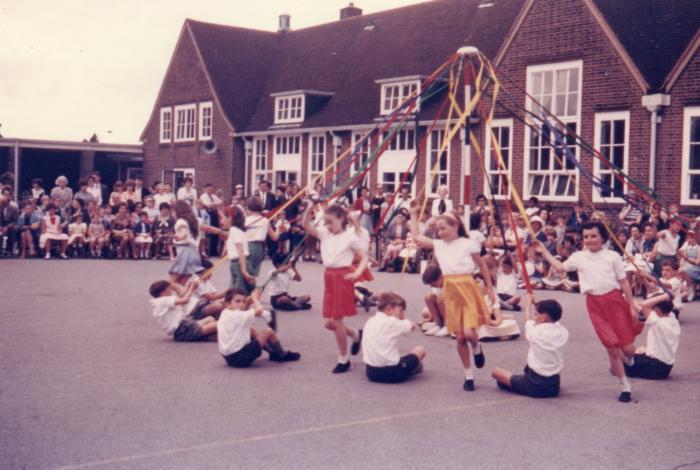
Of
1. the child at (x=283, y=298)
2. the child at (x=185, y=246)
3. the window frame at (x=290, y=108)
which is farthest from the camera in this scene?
the window frame at (x=290, y=108)

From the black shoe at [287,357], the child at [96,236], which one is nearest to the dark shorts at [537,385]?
the black shoe at [287,357]

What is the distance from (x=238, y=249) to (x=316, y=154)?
833 inches

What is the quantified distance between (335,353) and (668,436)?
386 cm

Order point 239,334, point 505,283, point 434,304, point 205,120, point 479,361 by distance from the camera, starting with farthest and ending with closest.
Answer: point 205,120, point 505,283, point 434,304, point 239,334, point 479,361

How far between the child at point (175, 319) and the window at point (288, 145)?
74.0 ft

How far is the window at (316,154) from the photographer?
3094cm

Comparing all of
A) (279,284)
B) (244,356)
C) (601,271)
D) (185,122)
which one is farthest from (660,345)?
(185,122)

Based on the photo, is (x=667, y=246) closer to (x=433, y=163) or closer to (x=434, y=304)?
(x=434, y=304)

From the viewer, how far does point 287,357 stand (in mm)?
8594

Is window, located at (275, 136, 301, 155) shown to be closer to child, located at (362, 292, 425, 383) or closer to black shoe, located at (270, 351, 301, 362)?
black shoe, located at (270, 351, 301, 362)

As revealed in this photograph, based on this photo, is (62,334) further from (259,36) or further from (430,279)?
(259,36)

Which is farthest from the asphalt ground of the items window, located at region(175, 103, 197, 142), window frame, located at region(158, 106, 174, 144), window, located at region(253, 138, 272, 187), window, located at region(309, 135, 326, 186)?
window frame, located at region(158, 106, 174, 144)

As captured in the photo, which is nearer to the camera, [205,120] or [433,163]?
[433,163]

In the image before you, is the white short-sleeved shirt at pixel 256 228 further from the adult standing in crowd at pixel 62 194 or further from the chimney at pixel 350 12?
the chimney at pixel 350 12
